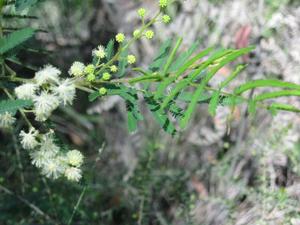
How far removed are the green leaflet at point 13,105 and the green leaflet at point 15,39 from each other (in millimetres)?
99

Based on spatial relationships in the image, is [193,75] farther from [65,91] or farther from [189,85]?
[65,91]

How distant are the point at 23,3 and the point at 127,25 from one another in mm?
1986

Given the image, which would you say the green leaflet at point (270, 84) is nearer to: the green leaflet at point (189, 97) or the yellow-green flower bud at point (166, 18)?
the green leaflet at point (189, 97)

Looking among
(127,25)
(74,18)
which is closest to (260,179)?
(127,25)

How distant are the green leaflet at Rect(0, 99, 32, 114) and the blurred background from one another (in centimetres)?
60

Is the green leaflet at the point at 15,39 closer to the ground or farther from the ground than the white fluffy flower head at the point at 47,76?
farther from the ground

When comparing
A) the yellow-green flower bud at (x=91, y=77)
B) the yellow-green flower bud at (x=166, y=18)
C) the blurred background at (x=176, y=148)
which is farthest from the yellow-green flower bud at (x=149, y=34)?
the blurred background at (x=176, y=148)

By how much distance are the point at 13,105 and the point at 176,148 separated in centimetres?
170

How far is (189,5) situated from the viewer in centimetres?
279

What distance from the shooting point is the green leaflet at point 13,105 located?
1.01m

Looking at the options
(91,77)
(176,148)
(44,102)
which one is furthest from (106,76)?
(176,148)

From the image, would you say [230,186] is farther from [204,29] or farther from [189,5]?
[189,5]

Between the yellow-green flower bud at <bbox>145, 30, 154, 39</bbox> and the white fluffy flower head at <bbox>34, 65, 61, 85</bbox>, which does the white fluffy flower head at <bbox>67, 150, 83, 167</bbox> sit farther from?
the yellow-green flower bud at <bbox>145, 30, 154, 39</bbox>

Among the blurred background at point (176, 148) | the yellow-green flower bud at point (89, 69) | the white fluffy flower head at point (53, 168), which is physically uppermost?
the blurred background at point (176, 148)
